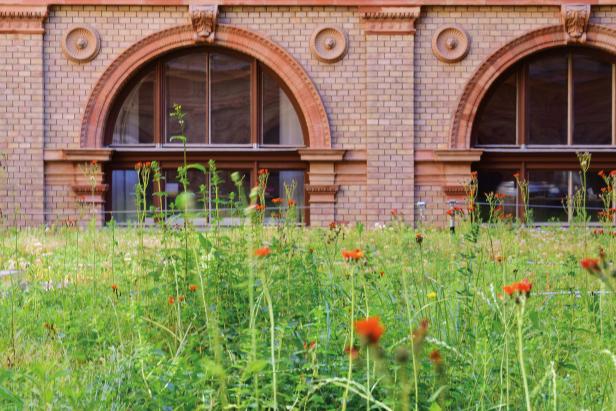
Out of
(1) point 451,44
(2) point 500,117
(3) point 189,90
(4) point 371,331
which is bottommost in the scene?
(4) point 371,331

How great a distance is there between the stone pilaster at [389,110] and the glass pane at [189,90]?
2902 millimetres

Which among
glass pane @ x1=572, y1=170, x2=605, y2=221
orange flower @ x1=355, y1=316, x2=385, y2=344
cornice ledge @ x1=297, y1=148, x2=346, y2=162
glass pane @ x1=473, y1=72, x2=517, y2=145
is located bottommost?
orange flower @ x1=355, y1=316, x2=385, y2=344

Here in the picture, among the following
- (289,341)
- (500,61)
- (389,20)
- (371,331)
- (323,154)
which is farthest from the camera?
(500,61)

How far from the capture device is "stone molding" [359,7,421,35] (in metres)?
14.5

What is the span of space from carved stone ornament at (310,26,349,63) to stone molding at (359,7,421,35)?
0.45 meters

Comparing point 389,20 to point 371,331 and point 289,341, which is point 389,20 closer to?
point 289,341

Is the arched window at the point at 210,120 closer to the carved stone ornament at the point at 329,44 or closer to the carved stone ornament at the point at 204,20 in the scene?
the carved stone ornament at the point at 204,20

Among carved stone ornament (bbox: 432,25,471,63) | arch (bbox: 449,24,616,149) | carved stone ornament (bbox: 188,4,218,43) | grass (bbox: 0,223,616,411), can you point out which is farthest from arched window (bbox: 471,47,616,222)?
grass (bbox: 0,223,616,411)

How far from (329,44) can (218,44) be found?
185 cm

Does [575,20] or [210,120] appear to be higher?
[575,20]

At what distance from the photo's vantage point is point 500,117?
15.3 metres

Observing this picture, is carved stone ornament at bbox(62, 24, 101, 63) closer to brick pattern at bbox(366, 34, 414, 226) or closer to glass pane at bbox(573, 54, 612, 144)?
brick pattern at bbox(366, 34, 414, 226)

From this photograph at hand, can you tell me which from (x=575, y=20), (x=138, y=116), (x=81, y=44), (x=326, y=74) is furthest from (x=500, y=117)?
(x=81, y=44)

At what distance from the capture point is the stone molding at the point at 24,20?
1438 centimetres
